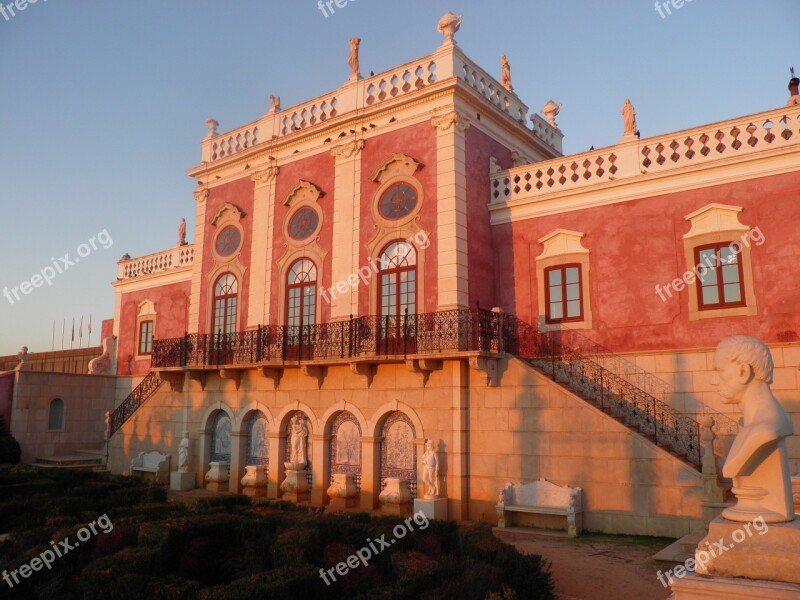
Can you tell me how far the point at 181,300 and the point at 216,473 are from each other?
869cm

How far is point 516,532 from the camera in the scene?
12.6m

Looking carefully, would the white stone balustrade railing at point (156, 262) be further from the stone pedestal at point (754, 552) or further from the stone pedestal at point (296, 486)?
the stone pedestal at point (754, 552)

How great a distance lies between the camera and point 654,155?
47.9 ft

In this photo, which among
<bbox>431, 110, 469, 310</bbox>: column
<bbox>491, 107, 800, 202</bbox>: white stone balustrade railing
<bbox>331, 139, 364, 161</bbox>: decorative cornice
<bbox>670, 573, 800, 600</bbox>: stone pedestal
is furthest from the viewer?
<bbox>331, 139, 364, 161</bbox>: decorative cornice

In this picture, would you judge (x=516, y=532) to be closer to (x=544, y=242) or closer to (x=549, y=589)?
(x=549, y=589)

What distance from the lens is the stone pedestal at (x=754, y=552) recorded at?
4.35 m

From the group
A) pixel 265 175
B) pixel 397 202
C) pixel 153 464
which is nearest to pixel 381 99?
pixel 397 202

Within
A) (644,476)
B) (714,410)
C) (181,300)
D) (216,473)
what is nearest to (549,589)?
(644,476)

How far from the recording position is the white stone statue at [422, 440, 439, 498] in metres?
13.7

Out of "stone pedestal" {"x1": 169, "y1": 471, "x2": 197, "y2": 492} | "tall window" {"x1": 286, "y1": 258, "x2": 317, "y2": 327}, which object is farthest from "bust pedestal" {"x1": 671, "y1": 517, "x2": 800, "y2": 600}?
"stone pedestal" {"x1": 169, "y1": 471, "x2": 197, "y2": 492}

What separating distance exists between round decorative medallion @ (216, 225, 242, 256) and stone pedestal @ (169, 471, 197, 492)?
6686 mm

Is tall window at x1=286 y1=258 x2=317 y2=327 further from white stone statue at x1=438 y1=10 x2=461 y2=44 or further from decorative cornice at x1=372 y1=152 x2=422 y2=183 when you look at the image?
white stone statue at x1=438 y1=10 x2=461 y2=44

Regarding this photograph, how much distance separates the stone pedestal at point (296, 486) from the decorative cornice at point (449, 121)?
9267mm

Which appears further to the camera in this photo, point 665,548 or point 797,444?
point 797,444
